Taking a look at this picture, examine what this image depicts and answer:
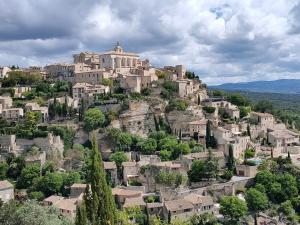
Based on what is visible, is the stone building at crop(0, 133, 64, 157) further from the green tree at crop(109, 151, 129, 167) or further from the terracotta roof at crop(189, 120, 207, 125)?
the terracotta roof at crop(189, 120, 207, 125)

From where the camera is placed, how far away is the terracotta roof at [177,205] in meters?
42.7

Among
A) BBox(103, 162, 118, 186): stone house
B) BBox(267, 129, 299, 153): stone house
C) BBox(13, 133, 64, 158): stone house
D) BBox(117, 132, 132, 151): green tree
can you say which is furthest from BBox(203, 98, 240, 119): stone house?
BBox(13, 133, 64, 158): stone house

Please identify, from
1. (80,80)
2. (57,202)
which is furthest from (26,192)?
(80,80)

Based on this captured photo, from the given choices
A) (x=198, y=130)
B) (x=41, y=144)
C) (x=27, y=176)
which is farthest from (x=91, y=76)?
(x=27, y=176)

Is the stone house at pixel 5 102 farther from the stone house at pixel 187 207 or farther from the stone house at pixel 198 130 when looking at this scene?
the stone house at pixel 187 207

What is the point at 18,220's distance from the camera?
27578 millimetres

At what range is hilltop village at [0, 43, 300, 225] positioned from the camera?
45.4 m

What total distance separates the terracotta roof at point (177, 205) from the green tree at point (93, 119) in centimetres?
1623

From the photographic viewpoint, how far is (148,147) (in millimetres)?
53531

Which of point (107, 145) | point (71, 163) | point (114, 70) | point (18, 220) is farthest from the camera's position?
point (114, 70)

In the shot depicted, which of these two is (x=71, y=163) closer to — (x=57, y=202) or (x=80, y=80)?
(x=57, y=202)

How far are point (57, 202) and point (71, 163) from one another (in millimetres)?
9500

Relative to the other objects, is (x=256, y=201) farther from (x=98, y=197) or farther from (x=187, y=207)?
(x=98, y=197)

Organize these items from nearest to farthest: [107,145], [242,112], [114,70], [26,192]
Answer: [26,192]
[107,145]
[242,112]
[114,70]
